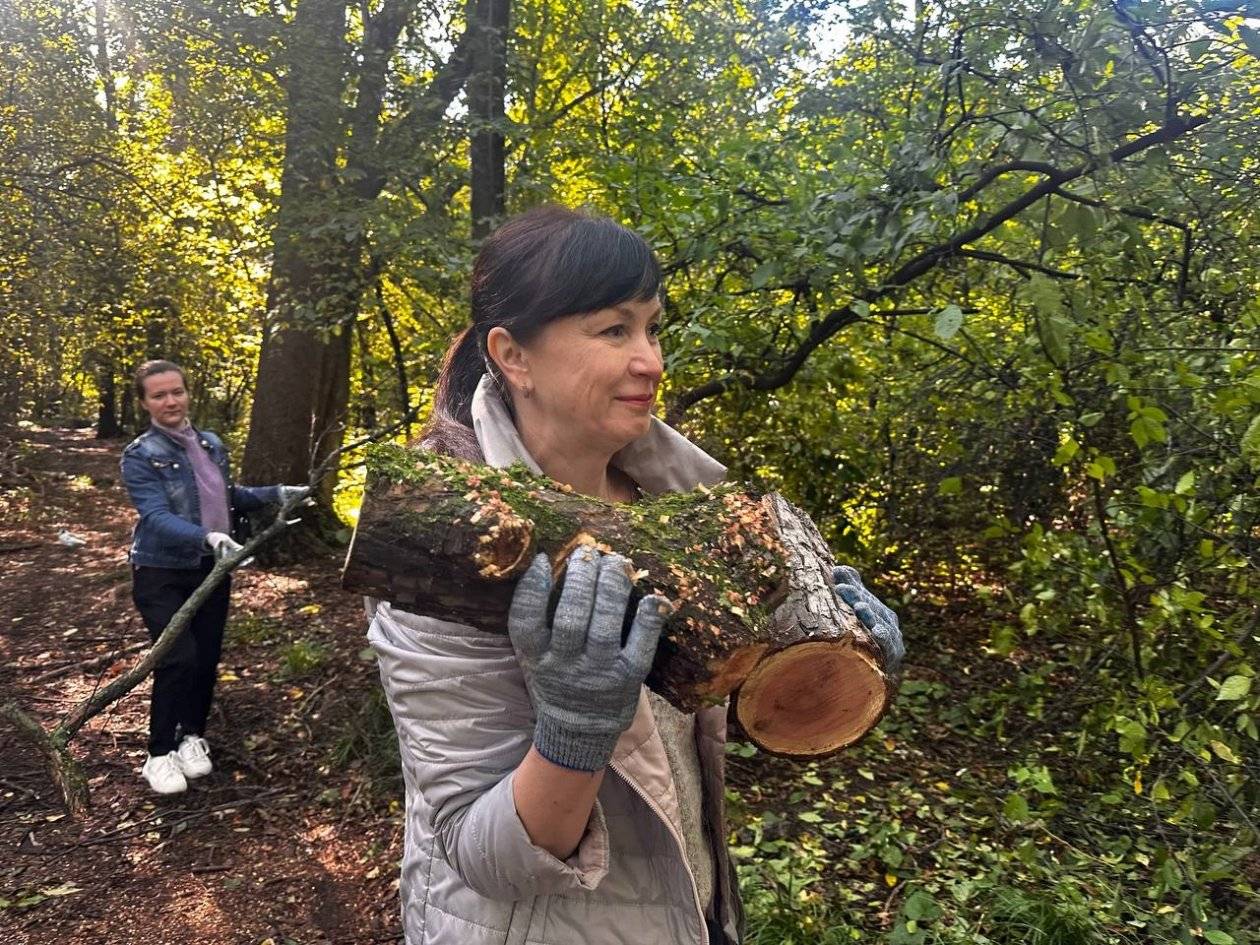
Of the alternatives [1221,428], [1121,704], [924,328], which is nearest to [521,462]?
[1121,704]

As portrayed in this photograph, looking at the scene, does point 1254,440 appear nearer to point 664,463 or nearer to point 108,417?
point 664,463

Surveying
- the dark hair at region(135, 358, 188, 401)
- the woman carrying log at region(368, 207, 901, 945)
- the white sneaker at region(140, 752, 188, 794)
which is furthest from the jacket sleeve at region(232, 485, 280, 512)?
the woman carrying log at region(368, 207, 901, 945)

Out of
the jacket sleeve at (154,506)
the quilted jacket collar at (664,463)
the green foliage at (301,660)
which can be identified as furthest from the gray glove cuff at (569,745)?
A: the green foliage at (301,660)

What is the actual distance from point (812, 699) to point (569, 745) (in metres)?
0.59

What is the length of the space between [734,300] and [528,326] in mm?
2670

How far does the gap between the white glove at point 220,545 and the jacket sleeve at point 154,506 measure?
35mm

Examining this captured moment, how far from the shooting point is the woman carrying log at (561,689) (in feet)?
3.80

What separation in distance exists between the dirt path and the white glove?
3.48 ft

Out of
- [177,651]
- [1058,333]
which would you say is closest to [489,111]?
[177,651]

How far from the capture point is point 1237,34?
256 cm

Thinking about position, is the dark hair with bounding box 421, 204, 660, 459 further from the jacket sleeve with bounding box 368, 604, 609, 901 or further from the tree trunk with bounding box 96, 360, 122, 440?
the tree trunk with bounding box 96, 360, 122, 440

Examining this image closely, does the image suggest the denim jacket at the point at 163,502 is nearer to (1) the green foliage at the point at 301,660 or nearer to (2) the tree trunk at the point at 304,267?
(2) the tree trunk at the point at 304,267

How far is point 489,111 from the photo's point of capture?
5059 millimetres

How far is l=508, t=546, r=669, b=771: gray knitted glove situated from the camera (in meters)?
1.14
